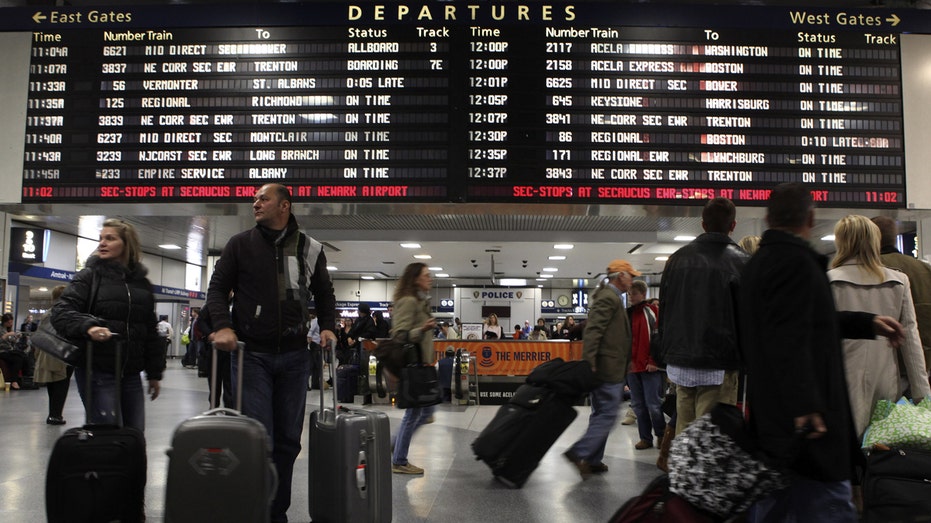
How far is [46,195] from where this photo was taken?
6691mm

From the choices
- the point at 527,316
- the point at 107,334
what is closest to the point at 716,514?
the point at 107,334

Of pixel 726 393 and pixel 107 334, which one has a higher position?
pixel 107 334

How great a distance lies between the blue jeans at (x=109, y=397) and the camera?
3685 millimetres

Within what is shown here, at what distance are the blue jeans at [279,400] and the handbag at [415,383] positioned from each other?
149 cm

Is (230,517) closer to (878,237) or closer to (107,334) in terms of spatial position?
(107,334)

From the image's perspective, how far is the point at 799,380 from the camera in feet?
6.81

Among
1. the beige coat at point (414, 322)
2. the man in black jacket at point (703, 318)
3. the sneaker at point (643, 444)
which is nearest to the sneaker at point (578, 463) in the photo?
the man in black jacket at point (703, 318)

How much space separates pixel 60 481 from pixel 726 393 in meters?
3.35

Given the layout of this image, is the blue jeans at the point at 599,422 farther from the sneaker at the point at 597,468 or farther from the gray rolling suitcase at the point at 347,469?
the gray rolling suitcase at the point at 347,469

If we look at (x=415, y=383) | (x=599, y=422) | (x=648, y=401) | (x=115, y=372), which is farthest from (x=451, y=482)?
(x=115, y=372)

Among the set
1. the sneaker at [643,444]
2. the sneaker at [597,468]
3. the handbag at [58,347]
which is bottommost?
the sneaker at [643,444]

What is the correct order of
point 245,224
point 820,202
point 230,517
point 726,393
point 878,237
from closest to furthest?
point 230,517
point 878,237
point 726,393
point 820,202
point 245,224

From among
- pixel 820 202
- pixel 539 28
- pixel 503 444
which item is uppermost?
pixel 539 28

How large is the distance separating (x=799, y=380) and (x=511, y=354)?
28.9ft
